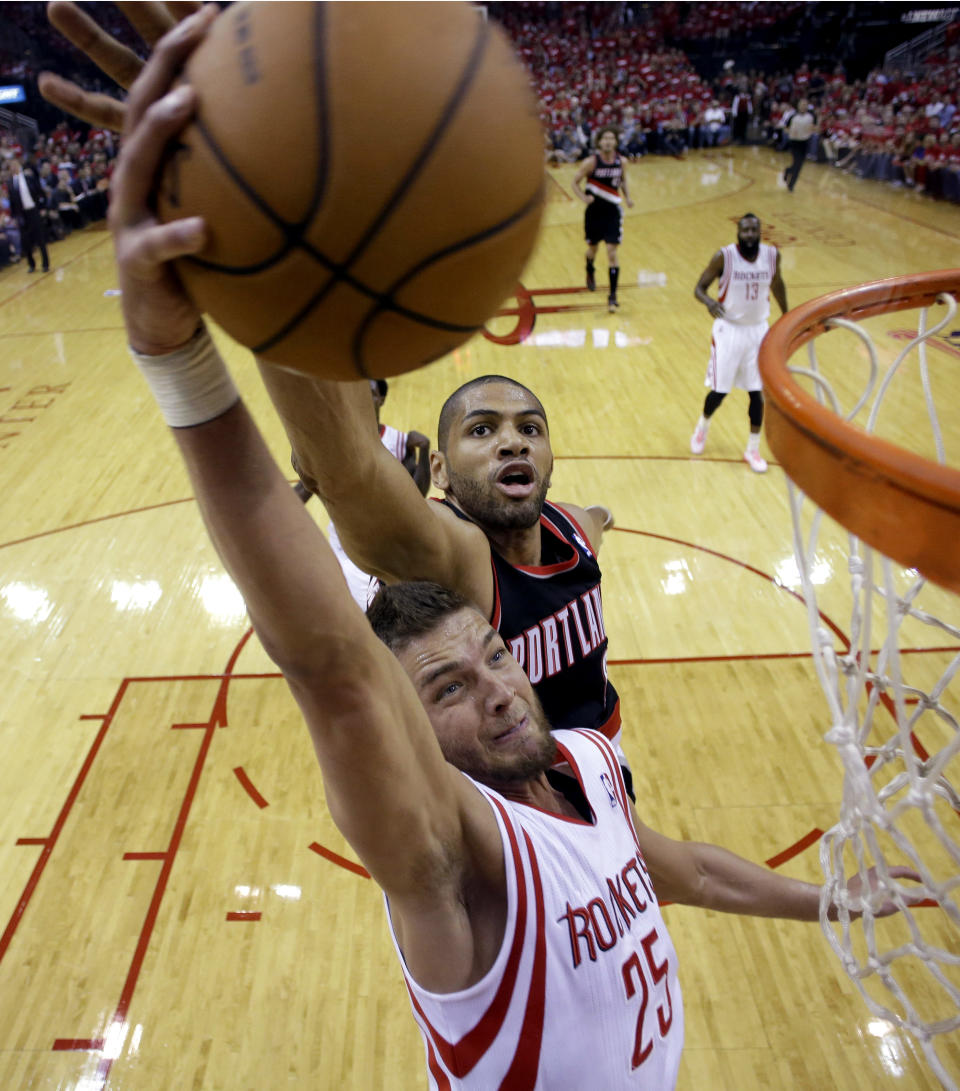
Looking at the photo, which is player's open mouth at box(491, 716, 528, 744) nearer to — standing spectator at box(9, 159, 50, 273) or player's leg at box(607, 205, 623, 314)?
player's leg at box(607, 205, 623, 314)

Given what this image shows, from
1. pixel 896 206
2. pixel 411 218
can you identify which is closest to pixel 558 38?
pixel 896 206

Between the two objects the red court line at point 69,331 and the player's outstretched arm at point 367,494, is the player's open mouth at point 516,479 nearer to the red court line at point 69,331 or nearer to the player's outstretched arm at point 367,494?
the player's outstretched arm at point 367,494

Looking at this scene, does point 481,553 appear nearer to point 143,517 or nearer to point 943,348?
point 143,517

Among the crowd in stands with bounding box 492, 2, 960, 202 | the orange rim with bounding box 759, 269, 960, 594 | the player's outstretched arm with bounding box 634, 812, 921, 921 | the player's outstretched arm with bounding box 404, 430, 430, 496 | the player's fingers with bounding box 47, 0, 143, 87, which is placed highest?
the player's fingers with bounding box 47, 0, 143, 87

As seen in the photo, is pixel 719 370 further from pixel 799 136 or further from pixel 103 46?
pixel 799 136

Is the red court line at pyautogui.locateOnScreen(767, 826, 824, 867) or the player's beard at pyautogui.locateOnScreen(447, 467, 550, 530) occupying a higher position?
the player's beard at pyautogui.locateOnScreen(447, 467, 550, 530)

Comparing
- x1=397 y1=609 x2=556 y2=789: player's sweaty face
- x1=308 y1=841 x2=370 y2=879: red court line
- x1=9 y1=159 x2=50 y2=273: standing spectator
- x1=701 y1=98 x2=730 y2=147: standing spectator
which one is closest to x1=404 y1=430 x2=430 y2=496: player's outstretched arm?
x1=308 y1=841 x2=370 y2=879: red court line

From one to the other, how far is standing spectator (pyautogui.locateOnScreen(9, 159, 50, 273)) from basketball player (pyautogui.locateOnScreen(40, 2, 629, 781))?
39.9 feet

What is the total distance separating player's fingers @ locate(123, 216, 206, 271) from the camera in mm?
802

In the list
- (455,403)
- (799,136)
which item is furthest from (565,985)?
(799,136)

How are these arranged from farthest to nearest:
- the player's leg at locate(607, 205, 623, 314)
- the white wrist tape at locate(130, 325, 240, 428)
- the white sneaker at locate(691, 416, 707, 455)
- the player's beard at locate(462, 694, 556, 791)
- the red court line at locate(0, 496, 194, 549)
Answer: the player's leg at locate(607, 205, 623, 314), the white sneaker at locate(691, 416, 707, 455), the red court line at locate(0, 496, 194, 549), the player's beard at locate(462, 694, 556, 791), the white wrist tape at locate(130, 325, 240, 428)

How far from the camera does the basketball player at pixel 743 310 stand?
20.2 ft

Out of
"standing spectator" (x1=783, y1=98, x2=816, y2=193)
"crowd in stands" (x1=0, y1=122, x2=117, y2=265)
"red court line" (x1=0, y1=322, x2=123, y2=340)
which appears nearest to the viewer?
"red court line" (x1=0, y1=322, x2=123, y2=340)

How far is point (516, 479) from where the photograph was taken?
8.01ft
